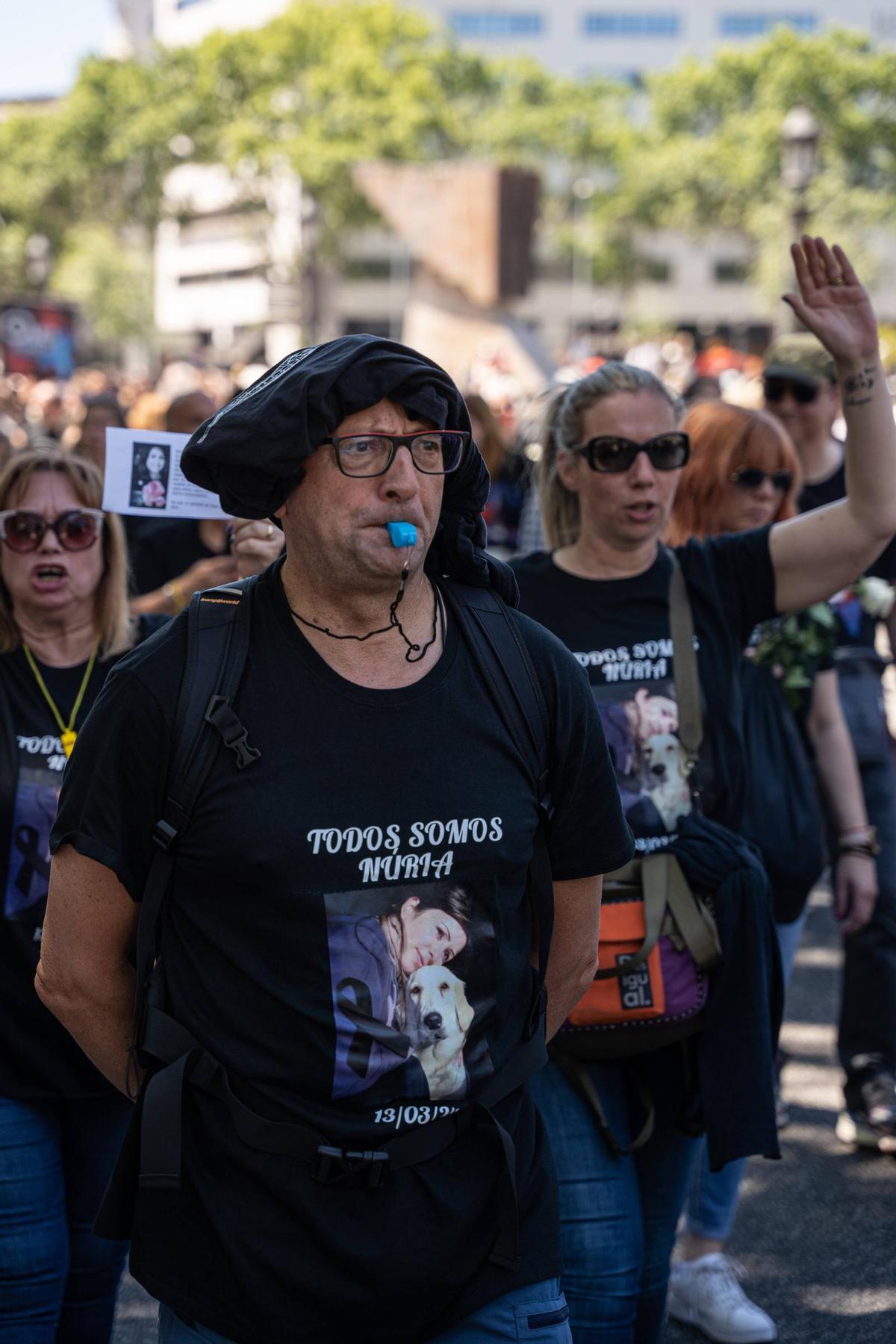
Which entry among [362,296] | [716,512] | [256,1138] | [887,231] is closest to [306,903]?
[256,1138]

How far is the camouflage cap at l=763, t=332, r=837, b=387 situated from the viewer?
18.0 feet

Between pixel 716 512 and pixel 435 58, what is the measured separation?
64734 mm

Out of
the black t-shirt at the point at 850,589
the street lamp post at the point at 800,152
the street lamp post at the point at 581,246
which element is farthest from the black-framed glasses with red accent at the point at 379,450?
the street lamp post at the point at 581,246

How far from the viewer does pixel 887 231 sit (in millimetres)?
68375

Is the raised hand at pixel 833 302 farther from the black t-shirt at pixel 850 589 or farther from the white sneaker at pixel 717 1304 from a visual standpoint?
the white sneaker at pixel 717 1304

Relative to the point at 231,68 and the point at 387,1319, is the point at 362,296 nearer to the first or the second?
the point at 231,68

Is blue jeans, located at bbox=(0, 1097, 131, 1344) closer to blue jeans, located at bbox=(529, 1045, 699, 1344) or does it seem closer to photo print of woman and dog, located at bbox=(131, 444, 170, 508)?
blue jeans, located at bbox=(529, 1045, 699, 1344)

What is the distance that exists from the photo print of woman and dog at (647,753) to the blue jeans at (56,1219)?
1143 millimetres

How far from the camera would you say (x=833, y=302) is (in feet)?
10.7

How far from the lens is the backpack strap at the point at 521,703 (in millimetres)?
2258

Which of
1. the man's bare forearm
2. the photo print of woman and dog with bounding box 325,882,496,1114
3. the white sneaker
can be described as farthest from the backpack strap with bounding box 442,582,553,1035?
the white sneaker

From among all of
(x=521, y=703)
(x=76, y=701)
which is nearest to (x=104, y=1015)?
(x=521, y=703)

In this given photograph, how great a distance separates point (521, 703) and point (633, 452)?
1.30m

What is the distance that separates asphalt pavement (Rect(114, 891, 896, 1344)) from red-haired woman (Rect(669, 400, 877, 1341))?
4.5 inches
